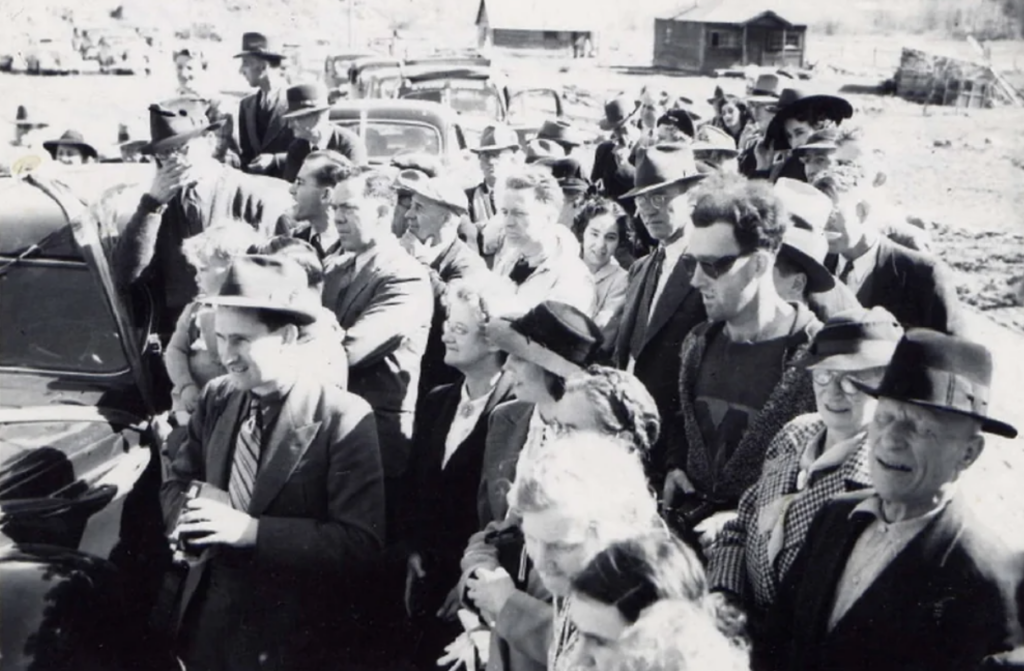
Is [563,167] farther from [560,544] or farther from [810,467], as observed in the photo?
[560,544]

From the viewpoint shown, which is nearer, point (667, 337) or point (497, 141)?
point (667, 337)

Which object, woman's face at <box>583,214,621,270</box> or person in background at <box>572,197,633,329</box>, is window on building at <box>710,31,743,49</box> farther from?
woman's face at <box>583,214,621,270</box>

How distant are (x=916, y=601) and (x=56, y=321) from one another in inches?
129

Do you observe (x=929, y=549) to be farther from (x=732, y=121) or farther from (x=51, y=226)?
(x=732, y=121)

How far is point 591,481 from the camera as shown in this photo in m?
2.36

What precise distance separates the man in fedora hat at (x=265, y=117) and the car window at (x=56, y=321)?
3449mm

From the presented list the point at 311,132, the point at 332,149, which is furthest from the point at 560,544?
the point at 332,149

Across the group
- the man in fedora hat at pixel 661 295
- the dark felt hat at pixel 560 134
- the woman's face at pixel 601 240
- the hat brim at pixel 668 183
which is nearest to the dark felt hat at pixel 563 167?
the dark felt hat at pixel 560 134

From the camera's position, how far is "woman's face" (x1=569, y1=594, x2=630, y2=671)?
6.32ft

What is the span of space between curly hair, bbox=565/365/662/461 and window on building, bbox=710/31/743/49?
41.8m

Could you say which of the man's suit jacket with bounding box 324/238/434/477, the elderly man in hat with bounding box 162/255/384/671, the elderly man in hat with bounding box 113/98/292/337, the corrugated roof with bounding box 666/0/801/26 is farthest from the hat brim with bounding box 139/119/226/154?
the corrugated roof with bounding box 666/0/801/26

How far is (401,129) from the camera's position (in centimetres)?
942

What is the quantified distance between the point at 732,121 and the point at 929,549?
33.0 ft

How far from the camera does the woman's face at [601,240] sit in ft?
17.3
